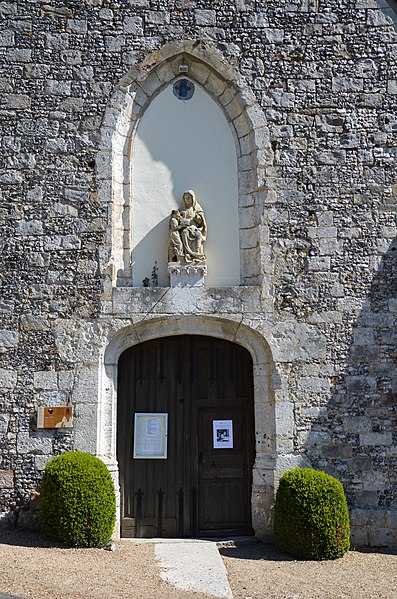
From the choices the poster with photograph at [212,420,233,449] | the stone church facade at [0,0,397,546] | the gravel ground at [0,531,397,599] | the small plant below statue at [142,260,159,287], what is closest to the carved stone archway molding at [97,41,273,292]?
the stone church facade at [0,0,397,546]

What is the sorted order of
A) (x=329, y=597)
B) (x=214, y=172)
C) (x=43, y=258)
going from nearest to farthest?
1. (x=329, y=597)
2. (x=43, y=258)
3. (x=214, y=172)

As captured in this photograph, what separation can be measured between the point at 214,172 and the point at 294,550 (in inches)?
162

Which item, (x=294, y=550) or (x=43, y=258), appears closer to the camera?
(x=294, y=550)

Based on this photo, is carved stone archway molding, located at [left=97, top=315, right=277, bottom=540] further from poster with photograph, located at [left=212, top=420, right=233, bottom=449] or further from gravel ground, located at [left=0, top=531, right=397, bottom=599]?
gravel ground, located at [left=0, top=531, right=397, bottom=599]

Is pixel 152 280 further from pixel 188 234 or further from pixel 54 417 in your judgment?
pixel 54 417

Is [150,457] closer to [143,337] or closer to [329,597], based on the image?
[143,337]

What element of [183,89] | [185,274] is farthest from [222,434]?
[183,89]

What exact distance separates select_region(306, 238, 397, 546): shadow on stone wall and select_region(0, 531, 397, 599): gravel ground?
1.34 feet

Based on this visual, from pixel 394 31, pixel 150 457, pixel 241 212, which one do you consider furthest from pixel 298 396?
pixel 394 31

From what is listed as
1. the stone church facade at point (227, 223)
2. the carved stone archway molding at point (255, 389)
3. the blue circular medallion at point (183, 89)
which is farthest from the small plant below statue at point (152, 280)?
the blue circular medallion at point (183, 89)

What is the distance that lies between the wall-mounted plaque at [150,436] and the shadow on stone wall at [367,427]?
152 centimetres

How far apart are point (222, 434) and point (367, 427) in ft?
4.99

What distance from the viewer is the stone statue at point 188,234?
7.12m

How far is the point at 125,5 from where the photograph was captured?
754 centimetres
